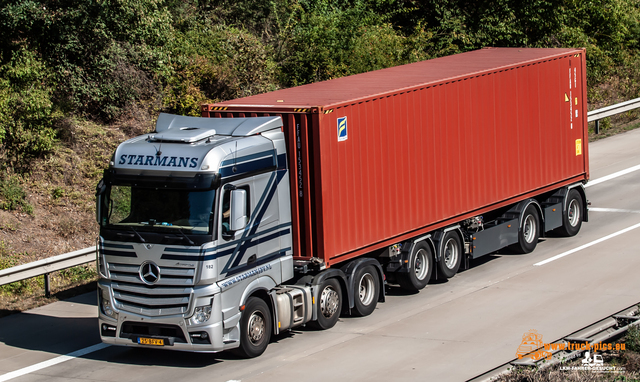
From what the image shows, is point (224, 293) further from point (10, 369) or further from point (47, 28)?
point (47, 28)

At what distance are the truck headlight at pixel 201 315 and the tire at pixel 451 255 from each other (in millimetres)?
5677

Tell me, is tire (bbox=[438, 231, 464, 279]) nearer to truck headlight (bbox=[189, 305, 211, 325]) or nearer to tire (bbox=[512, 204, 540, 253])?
tire (bbox=[512, 204, 540, 253])

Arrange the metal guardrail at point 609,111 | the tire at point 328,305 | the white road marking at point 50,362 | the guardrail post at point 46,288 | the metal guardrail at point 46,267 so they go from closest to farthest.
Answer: the white road marking at point 50,362 < the tire at point 328,305 < the metal guardrail at point 46,267 < the guardrail post at point 46,288 < the metal guardrail at point 609,111

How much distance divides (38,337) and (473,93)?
8806 mm

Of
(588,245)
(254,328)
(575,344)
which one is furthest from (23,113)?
(575,344)

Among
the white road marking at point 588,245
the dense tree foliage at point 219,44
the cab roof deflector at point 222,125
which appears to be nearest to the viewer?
the cab roof deflector at point 222,125

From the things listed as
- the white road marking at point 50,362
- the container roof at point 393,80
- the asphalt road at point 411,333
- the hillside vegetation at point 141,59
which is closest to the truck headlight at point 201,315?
the asphalt road at point 411,333

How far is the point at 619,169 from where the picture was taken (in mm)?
23609

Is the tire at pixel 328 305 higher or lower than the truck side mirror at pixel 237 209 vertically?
lower

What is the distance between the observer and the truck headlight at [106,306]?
11306 mm

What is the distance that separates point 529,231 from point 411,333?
5.97m

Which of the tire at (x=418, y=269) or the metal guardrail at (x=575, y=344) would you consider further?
the tire at (x=418, y=269)

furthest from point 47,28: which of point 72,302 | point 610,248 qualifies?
point 610,248

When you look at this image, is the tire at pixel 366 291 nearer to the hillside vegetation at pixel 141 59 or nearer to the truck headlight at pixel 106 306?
the truck headlight at pixel 106 306
